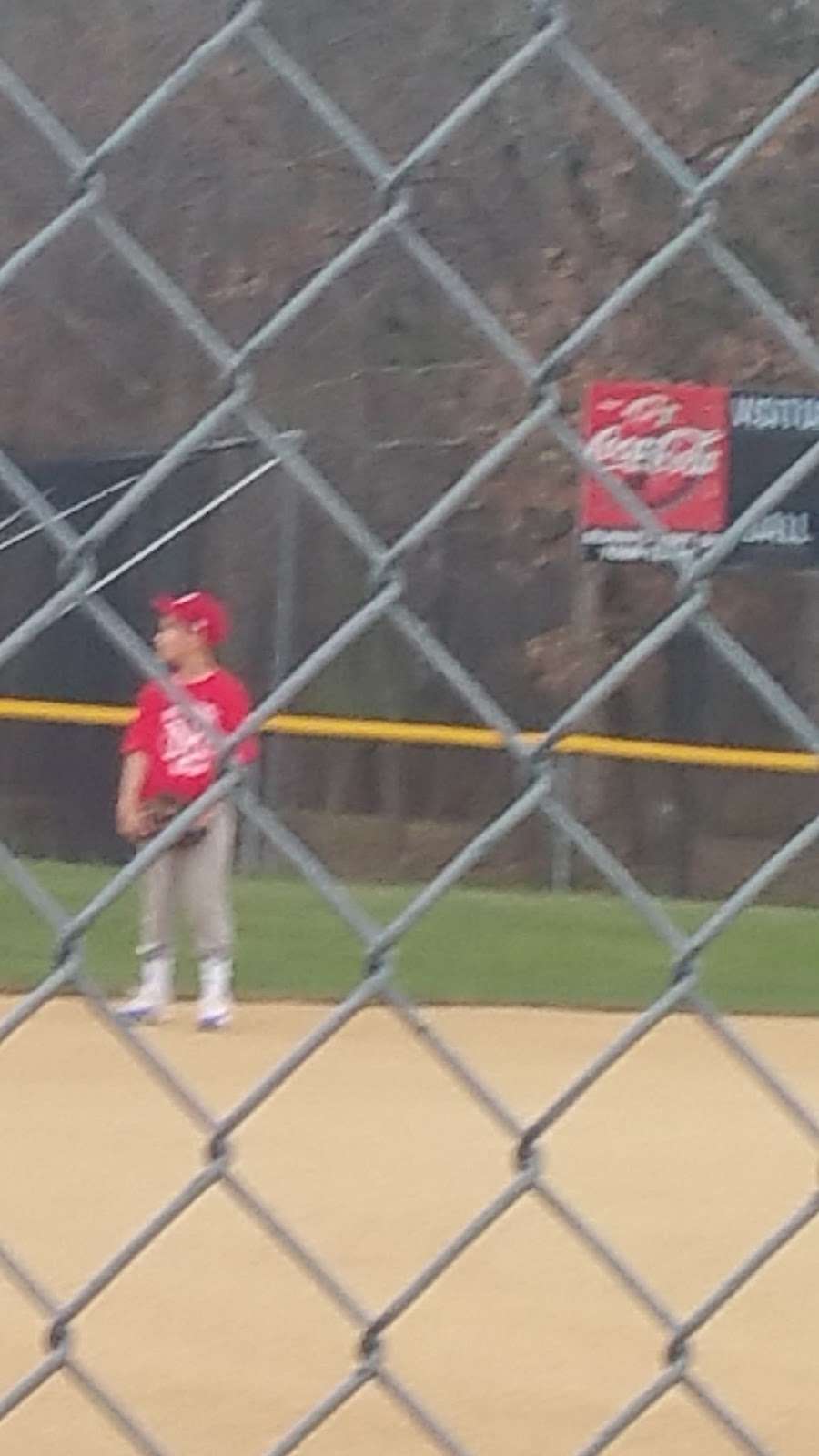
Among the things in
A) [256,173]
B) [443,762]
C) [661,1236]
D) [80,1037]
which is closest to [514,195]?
[256,173]

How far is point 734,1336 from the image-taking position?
15.1ft


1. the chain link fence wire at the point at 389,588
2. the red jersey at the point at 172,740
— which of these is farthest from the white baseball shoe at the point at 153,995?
the chain link fence wire at the point at 389,588

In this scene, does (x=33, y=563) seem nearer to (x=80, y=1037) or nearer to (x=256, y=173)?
(x=256, y=173)

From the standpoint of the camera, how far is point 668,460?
Answer: 2.00 meters

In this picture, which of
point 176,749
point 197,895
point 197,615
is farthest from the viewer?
point 197,895

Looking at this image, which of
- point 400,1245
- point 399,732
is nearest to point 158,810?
point 400,1245

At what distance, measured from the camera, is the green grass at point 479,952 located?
969 cm

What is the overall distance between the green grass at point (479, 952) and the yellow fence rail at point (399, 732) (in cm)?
72

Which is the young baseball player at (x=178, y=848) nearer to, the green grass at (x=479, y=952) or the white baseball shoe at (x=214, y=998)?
the white baseball shoe at (x=214, y=998)

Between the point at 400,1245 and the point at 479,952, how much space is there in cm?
558

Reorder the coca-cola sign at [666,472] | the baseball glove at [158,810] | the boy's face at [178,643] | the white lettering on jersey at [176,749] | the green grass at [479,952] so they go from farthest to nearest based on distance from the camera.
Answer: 1. the green grass at [479,952]
2. the baseball glove at [158,810]
3. the boy's face at [178,643]
4. the white lettering on jersey at [176,749]
5. the coca-cola sign at [666,472]

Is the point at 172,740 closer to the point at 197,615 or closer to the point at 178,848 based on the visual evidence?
the point at 197,615

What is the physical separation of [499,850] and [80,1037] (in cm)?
698

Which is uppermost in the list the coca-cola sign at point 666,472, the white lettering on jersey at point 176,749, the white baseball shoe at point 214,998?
the white lettering on jersey at point 176,749
